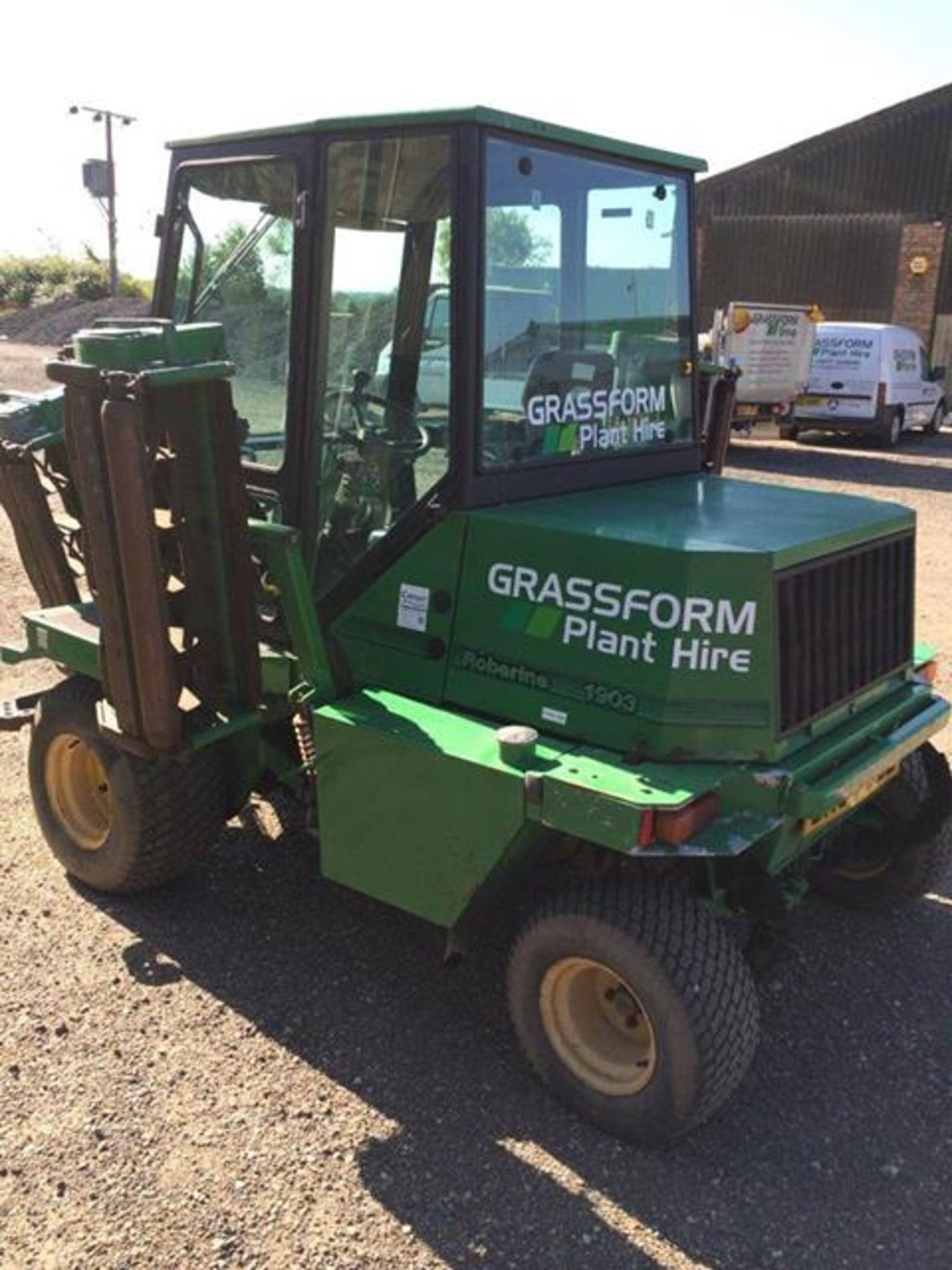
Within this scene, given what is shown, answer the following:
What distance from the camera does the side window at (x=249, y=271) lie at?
3584 mm

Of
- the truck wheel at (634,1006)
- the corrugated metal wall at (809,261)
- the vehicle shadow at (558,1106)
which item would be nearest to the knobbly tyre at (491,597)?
the truck wheel at (634,1006)

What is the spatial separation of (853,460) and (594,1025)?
45.6 feet

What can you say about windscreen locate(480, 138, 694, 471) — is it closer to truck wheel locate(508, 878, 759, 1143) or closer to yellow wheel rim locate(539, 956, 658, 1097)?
truck wheel locate(508, 878, 759, 1143)

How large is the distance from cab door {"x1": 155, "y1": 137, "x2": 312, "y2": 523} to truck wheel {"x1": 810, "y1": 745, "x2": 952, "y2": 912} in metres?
2.25

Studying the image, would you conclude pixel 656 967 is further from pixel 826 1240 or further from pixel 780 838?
pixel 826 1240

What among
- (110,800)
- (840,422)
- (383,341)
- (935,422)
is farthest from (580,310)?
(935,422)

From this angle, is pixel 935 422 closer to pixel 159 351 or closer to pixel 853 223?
pixel 853 223

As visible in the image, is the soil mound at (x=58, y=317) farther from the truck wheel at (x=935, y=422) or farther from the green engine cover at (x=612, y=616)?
the green engine cover at (x=612, y=616)

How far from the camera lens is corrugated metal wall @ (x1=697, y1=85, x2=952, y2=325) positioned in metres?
20.6

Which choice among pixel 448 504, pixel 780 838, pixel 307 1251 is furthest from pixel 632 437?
pixel 307 1251

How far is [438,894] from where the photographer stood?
3096mm

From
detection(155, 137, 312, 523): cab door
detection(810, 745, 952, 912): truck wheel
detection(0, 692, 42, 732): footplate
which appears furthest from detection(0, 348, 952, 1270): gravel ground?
detection(155, 137, 312, 523): cab door

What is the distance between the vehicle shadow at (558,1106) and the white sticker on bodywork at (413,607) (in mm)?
1108

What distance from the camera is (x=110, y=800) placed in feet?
12.9
